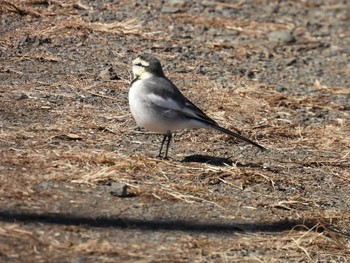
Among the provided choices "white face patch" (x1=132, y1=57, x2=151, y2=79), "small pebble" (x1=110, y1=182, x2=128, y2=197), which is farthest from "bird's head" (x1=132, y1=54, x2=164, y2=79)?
"small pebble" (x1=110, y1=182, x2=128, y2=197)

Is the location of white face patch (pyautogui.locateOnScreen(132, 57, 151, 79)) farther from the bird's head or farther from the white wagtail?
the white wagtail

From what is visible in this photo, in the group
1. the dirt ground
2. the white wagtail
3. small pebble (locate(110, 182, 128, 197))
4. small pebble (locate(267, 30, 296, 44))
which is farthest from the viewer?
small pebble (locate(267, 30, 296, 44))

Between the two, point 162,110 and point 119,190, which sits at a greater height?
point 162,110

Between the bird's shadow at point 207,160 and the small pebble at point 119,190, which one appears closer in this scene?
the small pebble at point 119,190

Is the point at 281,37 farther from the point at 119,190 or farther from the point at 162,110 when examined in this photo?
the point at 119,190

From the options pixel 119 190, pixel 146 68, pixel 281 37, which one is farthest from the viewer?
pixel 281 37

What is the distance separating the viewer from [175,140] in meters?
8.46

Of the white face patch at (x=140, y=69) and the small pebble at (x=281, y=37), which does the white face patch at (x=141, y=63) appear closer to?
the white face patch at (x=140, y=69)

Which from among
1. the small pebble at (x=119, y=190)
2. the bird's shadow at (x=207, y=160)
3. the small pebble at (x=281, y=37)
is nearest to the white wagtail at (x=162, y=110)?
the bird's shadow at (x=207, y=160)

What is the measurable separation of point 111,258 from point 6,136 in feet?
6.98

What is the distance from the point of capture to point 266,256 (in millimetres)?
6285

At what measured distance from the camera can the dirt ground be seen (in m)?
6.18

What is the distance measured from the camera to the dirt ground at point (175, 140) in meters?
6.18

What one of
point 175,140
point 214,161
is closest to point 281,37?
point 175,140
